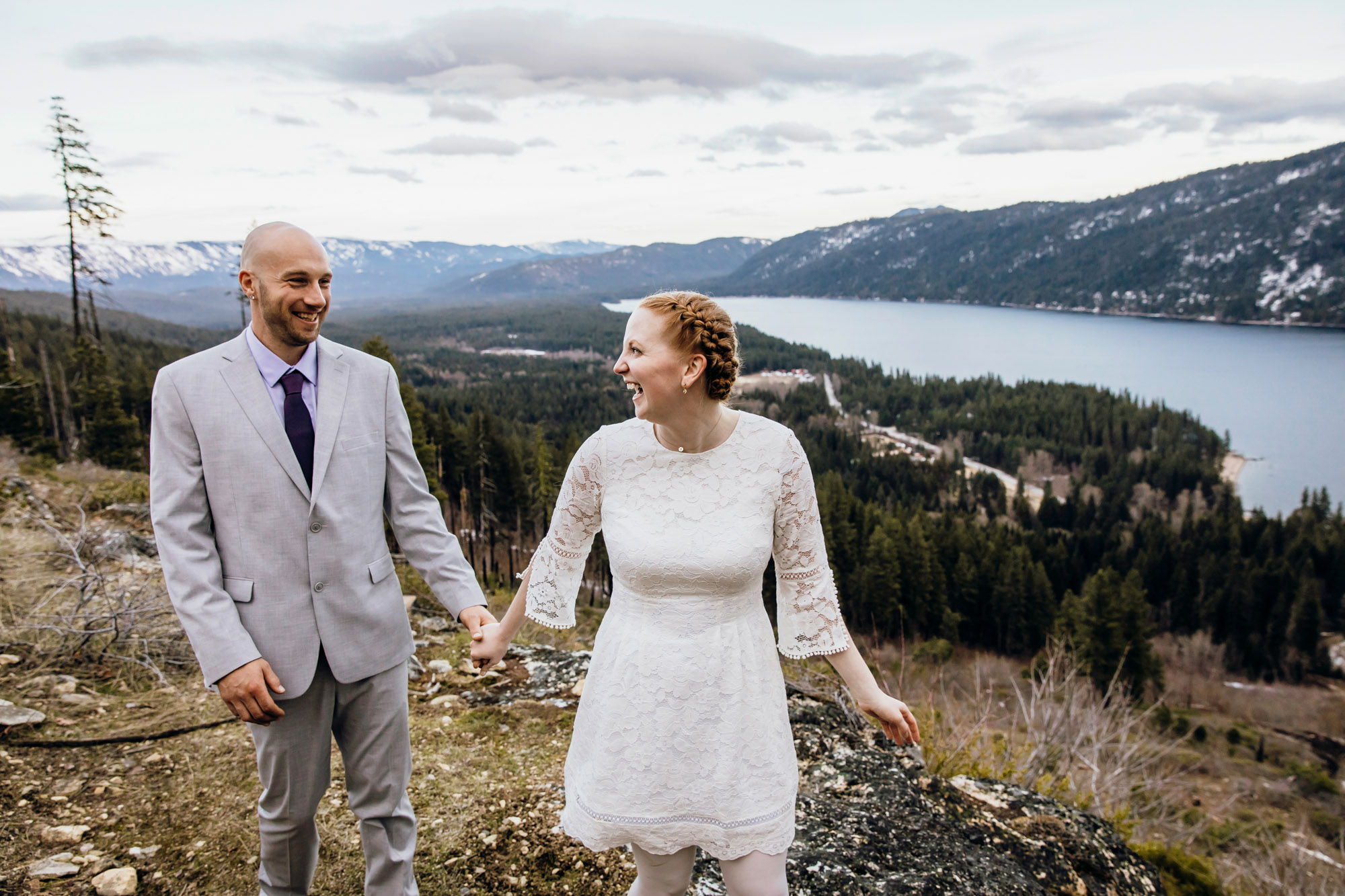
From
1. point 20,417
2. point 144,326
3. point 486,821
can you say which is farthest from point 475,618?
point 144,326

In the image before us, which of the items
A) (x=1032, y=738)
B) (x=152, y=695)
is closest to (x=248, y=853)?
(x=152, y=695)

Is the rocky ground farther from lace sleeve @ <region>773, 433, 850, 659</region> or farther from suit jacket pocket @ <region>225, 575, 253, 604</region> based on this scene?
suit jacket pocket @ <region>225, 575, 253, 604</region>

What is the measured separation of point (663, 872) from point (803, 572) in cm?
106

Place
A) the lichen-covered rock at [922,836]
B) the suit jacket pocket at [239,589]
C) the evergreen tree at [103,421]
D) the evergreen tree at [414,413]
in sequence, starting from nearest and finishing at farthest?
the suit jacket pocket at [239,589]
the lichen-covered rock at [922,836]
the evergreen tree at [414,413]
the evergreen tree at [103,421]

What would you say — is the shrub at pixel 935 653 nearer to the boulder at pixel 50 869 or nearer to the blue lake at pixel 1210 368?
the boulder at pixel 50 869

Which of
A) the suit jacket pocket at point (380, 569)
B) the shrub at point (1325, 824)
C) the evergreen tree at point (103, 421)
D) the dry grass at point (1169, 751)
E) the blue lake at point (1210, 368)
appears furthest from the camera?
the blue lake at point (1210, 368)

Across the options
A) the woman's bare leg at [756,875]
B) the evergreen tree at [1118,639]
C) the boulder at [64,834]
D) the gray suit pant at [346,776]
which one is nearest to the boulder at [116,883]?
the boulder at [64,834]

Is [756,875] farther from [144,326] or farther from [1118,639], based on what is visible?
[144,326]

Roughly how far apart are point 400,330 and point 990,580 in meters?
180

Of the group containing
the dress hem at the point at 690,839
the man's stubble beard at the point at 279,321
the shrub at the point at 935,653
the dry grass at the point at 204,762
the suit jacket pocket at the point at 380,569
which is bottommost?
the shrub at the point at 935,653

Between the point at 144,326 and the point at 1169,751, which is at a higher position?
the point at 1169,751

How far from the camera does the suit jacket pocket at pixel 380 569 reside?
2.57 m

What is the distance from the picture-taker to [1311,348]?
452 ft

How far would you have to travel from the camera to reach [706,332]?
224cm
